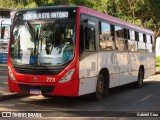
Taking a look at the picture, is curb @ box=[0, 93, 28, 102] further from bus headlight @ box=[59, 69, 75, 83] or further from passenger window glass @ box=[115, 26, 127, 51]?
passenger window glass @ box=[115, 26, 127, 51]

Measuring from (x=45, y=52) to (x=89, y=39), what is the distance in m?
1.47

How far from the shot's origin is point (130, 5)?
32.5m

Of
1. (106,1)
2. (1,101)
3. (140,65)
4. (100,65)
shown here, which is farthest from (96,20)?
(106,1)

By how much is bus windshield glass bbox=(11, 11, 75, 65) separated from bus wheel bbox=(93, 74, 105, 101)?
2.12 metres

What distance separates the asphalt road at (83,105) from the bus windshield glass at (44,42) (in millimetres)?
1307

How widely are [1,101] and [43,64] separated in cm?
220

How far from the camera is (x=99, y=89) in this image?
42.4 feet

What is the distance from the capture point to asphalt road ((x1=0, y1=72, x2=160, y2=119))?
34.8 feet

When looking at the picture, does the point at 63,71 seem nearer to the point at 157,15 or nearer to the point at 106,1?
the point at 106,1

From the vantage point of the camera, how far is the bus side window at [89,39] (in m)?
11.6

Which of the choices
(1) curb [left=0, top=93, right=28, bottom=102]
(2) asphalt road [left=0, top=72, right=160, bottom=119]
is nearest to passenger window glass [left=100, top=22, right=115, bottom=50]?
(2) asphalt road [left=0, top=72, right=160, bottom=119]

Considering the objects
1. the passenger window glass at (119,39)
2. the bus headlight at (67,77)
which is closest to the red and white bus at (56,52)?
the bus headlight at (67,77)

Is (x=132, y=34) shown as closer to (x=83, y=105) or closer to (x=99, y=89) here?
(x=99, y=89)

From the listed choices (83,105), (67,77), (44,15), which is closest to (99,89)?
(83,105)
